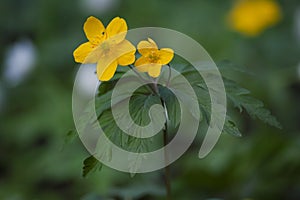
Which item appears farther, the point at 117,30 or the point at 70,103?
the point at 70,103

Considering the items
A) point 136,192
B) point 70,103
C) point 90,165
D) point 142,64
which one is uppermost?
point 142,64

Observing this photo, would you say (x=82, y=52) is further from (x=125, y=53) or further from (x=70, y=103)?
(x=70, y=103)

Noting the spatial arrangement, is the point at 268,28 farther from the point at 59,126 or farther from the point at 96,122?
the point at 96,122

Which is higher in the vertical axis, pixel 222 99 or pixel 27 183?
pixel 222 99

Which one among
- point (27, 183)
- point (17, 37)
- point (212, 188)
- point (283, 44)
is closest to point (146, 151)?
point (212, 188)

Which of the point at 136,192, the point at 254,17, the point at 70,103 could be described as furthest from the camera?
the point at 254,17

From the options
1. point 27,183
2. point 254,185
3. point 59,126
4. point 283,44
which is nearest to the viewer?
point 254,185

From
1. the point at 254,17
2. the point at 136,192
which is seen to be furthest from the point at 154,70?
the point at 254,17
